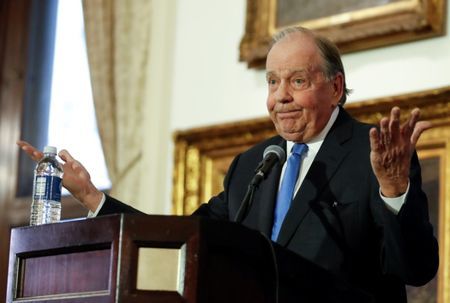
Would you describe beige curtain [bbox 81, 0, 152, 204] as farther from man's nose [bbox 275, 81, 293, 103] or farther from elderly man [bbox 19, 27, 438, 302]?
man's nose [bbox 275, 81, 293, 103]

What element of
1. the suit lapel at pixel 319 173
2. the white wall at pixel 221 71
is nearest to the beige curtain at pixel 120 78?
the white wall at pixel 221 71

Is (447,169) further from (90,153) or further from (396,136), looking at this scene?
(90,153)

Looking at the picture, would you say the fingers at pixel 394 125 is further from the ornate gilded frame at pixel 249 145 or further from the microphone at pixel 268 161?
the ornate gilded frame at pixel 249 145

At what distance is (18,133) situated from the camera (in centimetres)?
761

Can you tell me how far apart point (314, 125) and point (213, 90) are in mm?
2637

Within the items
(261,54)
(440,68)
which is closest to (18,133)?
(261,54)

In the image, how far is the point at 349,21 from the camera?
Answer: 576 centimetres

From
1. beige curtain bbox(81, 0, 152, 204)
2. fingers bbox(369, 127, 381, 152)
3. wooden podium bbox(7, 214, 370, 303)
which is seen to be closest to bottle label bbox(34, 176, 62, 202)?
wooden podium bbox(7, 214, 370, 303)

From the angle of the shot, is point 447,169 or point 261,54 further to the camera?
point 261,54

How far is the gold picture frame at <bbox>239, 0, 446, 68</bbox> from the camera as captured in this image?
5.43m

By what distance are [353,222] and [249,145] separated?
2.69 meters

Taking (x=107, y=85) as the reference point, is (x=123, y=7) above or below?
above

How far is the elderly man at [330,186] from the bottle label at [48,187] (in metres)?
0.04

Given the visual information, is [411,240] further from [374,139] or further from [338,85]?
[338,85]
